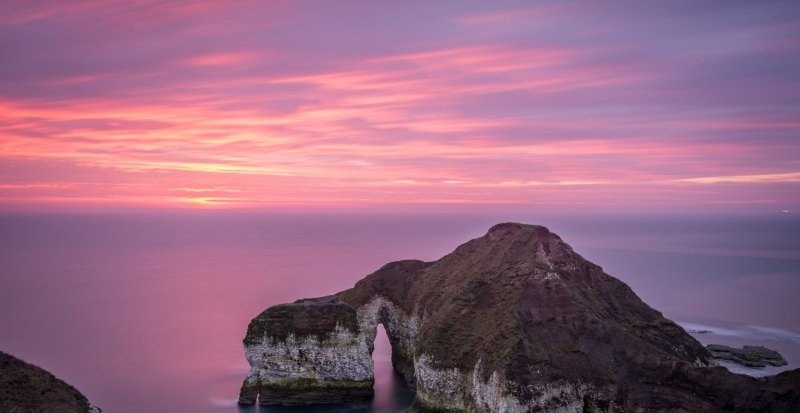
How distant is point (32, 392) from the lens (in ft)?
83.5

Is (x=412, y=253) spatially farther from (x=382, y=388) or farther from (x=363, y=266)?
(x=382, y=388)

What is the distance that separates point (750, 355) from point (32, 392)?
54.3 m

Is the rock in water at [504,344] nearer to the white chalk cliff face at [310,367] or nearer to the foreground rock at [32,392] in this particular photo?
the white chalk cliff face at [310,367]

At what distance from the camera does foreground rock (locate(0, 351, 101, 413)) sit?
2475 cm

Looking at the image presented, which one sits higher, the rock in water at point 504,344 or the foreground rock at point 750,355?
the rock in water at point 504,344

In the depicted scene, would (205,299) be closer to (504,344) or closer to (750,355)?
(504,344)

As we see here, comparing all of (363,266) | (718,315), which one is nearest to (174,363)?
(718,315)

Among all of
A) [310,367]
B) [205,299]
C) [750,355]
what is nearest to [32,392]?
[310,367]

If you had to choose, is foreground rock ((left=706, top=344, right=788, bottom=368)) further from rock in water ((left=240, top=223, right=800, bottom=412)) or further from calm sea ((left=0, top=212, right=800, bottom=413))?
rock in water ((left=240, top=223, right=800, bottom=412))

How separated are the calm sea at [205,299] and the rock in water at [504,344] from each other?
364cm

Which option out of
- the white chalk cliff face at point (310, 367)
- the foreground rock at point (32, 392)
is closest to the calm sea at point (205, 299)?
the white chalk cliff face at point (310, 367)

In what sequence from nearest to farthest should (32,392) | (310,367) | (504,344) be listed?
1. (32,392)
2. (504,344)
3. (310,367)

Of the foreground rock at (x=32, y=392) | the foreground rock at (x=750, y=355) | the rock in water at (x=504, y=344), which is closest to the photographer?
the foreground rock at (x=32, y=392)

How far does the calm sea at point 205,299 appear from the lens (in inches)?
1965
